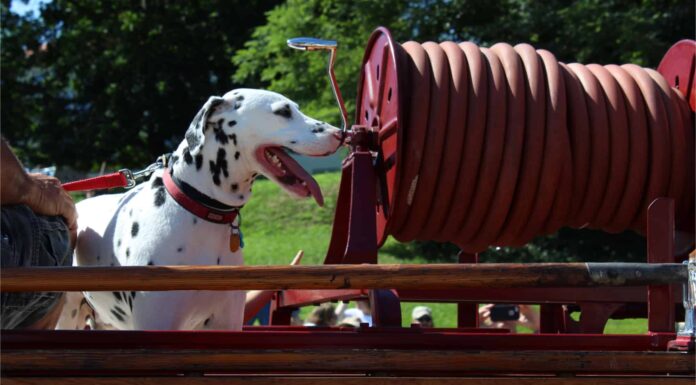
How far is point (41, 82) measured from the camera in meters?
29.4

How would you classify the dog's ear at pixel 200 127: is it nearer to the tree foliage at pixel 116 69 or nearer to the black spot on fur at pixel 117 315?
the black spot on fur at pixel 117 315

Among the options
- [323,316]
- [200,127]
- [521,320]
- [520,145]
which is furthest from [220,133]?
[521,320]

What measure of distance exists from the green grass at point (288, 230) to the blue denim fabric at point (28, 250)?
11.9m

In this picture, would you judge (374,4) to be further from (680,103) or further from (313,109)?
(680,103)

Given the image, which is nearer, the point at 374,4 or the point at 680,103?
the point at 680,103

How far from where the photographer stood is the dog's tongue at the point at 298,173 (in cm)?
427

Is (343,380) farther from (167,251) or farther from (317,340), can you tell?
(167,251)

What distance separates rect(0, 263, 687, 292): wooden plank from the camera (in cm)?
292

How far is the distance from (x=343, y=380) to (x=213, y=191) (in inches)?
61.2

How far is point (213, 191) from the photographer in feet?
14.1

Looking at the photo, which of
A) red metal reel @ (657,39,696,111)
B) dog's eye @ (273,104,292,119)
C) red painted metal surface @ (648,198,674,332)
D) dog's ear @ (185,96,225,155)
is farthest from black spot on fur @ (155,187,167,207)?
red metal reel @ (657,39,696,111)

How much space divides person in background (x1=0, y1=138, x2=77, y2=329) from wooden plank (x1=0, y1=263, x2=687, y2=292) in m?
0.43

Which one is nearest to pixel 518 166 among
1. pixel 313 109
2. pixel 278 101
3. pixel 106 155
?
pixel 278 101

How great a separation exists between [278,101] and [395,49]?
0.79m
